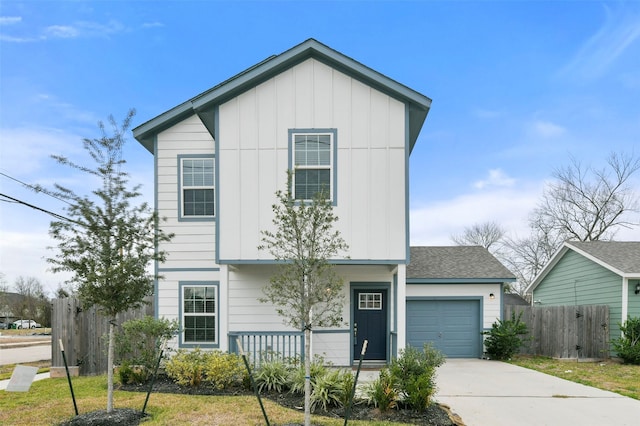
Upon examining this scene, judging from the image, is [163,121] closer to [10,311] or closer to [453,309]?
[453,309]

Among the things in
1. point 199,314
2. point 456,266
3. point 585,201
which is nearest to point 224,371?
point 199,314

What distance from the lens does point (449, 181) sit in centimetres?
2566

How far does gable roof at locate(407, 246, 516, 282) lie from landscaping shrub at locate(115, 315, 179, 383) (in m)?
7.36

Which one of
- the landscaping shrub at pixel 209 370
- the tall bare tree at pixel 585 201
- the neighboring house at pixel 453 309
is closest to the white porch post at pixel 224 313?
the landscaping shrub at pixel 209 370

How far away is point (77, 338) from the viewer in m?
11.1

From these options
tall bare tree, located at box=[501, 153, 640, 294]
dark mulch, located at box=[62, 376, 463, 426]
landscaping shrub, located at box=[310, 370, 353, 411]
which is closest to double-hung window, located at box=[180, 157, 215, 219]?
dark mulch, located at box=[62, 376, 463, 426]

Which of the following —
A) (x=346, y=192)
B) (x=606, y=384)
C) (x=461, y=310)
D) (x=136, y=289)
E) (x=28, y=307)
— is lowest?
(x=28, y=307)

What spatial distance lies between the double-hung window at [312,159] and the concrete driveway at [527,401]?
188 inches

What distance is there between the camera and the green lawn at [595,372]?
32.9 ft

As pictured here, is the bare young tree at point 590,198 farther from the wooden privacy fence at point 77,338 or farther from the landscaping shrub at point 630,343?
the wooden privacy fence at point 77,338

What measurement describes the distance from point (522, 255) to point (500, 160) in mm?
13796

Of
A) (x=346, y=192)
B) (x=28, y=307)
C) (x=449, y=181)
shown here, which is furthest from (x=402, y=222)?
(x=28, y=307)

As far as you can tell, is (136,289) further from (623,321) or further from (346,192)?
(623,321)

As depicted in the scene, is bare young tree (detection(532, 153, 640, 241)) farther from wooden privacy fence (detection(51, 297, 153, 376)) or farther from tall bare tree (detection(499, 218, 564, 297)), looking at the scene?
wooden privacy fence (detection(51, 297, 153, 376))
